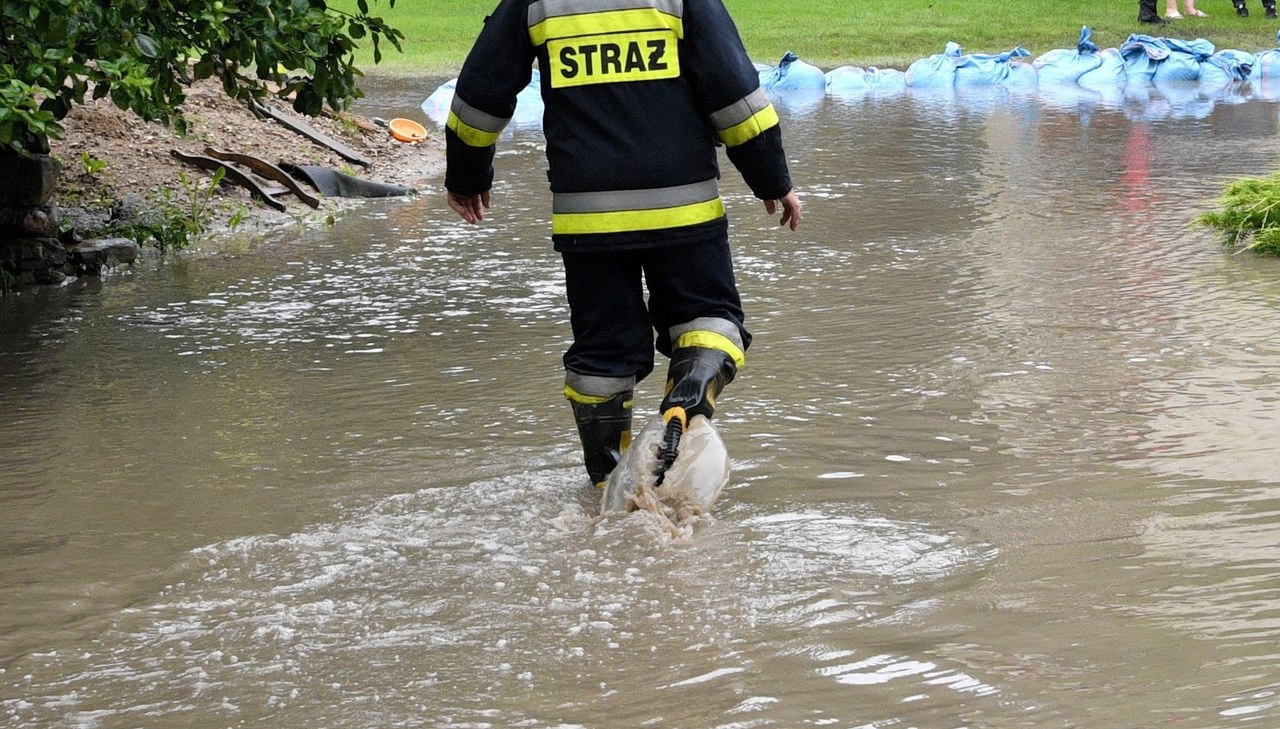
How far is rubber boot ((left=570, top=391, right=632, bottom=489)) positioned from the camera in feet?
14.3

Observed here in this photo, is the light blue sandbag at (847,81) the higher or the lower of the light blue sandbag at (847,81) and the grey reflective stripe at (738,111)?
the lower

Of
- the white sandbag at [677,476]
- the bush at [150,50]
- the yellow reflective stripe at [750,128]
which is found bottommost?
the white sandbag at [677,476]

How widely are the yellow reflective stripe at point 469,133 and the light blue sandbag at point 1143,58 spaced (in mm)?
16248

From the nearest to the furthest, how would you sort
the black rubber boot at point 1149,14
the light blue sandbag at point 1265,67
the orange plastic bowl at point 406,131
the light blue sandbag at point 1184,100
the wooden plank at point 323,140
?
the wooden plank at point 323,140, the orange plastic bowl at point 406,131, the light blue sandbag at point 1184,100, the light blue sandbag at point 1265,67, the black rubber boot at point 1149,14

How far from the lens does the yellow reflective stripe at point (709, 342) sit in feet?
13.9

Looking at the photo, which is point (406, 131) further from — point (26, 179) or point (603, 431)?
point (603, 431)

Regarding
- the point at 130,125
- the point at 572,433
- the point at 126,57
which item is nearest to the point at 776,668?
the point at 572,433

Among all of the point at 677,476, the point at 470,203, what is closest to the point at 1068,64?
the point at 470,203

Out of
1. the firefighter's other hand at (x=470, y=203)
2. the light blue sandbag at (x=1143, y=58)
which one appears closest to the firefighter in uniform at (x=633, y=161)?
the firefighter's other hand at (x=470, y=203)

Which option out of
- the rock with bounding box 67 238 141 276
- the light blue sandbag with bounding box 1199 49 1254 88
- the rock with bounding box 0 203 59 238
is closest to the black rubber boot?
the light blue sandbag with bounding box 1199 49 1254 88

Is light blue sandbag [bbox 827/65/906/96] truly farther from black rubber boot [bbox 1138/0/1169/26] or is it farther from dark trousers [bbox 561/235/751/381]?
dark trousers [bbox 561/235/751/381]

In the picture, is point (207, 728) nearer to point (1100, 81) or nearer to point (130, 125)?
point (130, 125)

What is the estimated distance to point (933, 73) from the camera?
1995 cm

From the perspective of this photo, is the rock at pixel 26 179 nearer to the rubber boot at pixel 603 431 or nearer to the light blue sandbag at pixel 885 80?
the rubber boot at pixel 603 431
